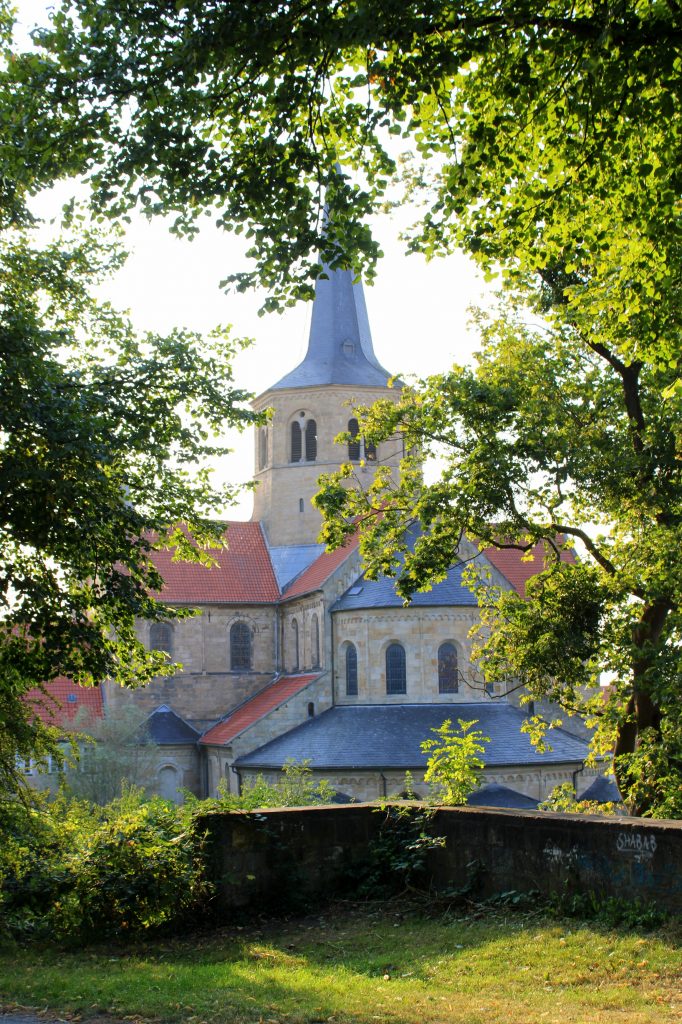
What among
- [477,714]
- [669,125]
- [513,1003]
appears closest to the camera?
[513,1003]

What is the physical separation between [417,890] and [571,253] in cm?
623

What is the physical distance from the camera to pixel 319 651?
128ft

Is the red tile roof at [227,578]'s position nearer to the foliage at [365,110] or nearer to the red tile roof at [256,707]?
the red tile roof at [256,707]

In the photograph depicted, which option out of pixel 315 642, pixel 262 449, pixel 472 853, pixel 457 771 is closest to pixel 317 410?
pixel 262 449

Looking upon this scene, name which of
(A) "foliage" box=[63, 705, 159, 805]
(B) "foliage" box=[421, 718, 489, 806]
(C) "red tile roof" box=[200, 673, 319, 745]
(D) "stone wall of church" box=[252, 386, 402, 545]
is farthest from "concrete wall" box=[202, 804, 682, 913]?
(D) "stone wall of church" box=[252, 386, 402, 545]

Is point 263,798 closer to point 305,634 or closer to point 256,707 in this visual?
point 256,707

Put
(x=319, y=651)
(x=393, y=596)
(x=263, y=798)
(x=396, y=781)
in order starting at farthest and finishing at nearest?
1. (x=319, y=651)
2. (x=393, y=596)
3. (x=396, y=781)
4. (x=263, y=798)

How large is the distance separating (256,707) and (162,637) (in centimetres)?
543

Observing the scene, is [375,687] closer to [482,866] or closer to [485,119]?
[482,866]

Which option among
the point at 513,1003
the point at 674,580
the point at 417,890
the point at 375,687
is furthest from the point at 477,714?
the point at 513,1003

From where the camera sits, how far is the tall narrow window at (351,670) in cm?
3738

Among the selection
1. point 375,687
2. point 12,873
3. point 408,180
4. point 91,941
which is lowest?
point 91,941

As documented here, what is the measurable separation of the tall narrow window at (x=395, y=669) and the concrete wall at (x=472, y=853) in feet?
83.8

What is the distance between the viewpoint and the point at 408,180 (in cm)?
1450
